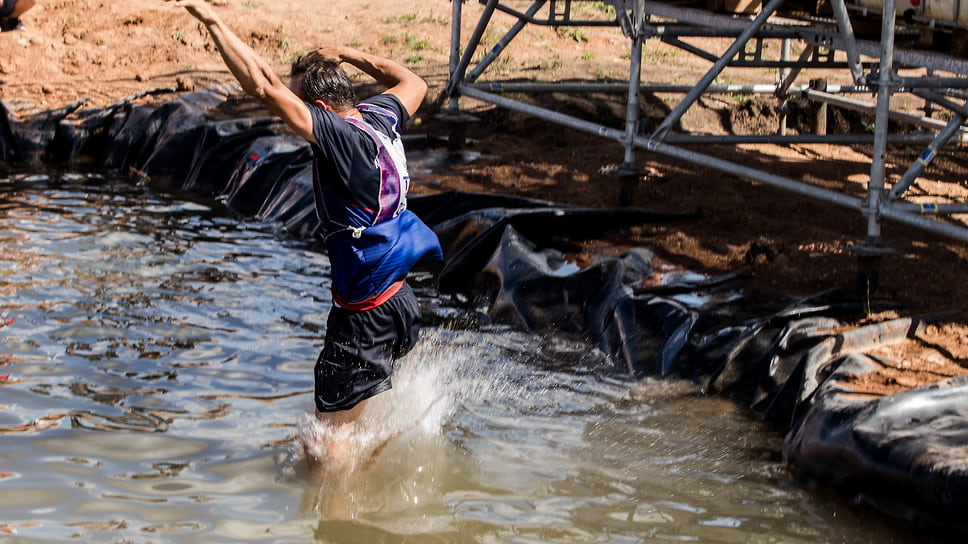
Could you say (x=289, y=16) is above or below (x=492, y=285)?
above

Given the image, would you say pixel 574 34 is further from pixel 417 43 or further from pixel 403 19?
pixel 417 43

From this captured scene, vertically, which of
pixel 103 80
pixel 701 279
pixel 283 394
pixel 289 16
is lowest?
pixel 283 394

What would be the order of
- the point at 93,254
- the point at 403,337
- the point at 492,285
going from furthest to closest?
the point at 93,254 → the point at 492,285 → the point at 403,337

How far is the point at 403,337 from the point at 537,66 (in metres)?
8.39

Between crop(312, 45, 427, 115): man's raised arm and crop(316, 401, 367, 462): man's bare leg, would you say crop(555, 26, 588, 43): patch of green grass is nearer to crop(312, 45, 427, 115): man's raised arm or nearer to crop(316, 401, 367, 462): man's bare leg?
crop(312, 45, 427, 115): man's raised arm

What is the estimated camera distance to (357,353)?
3.51 metres

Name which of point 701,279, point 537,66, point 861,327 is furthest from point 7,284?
point 537,66

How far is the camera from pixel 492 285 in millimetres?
5832

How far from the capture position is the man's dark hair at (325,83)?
3315 millimetres

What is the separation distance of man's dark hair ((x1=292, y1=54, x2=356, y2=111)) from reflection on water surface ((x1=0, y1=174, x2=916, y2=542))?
4.53ft

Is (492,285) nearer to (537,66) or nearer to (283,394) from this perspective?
(283,394)

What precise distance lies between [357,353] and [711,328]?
2147mm

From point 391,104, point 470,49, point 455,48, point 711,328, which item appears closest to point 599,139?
point 455,48

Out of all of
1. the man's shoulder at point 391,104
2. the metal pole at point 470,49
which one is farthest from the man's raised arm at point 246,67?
the metal pole at point 470,49
